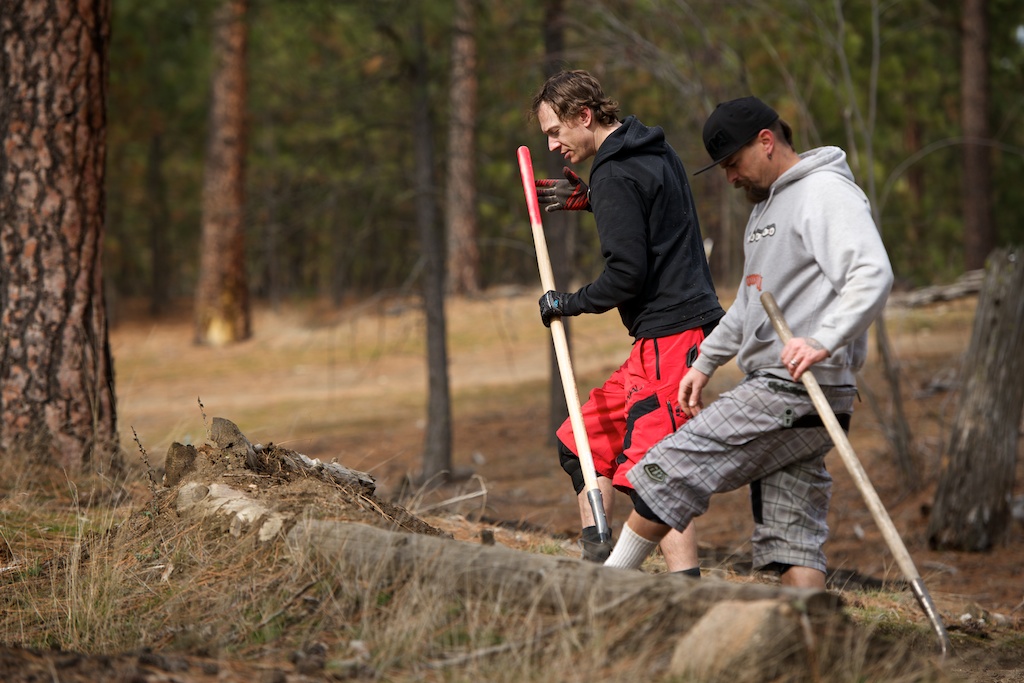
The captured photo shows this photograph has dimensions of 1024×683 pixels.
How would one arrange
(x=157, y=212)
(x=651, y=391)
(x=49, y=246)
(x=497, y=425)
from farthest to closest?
(x=157, y=212) < (x=497, y=425) < (x=49, y=246) < (x=651, y=391)

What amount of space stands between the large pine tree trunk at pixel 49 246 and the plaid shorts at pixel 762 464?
3902 millimetres

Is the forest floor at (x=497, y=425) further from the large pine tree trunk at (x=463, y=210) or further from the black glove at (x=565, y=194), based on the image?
the black glove at (x=565, y=194)

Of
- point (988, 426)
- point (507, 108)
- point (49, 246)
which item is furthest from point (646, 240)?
point (507, 108)

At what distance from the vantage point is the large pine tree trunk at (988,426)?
7.61m

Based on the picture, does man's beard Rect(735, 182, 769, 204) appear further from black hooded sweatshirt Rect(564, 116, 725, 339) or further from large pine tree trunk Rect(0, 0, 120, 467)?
large pine tree trunk Rect(0, 0, 120, 467)

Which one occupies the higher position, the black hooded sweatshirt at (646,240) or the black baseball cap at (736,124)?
the black baseball cap at (736,124)

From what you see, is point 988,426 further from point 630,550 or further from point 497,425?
point 497,425

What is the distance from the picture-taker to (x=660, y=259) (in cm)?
386

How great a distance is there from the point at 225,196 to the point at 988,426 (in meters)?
15.7

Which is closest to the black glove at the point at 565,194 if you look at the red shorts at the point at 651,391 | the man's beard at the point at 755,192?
the red shorts at the point at 651,391

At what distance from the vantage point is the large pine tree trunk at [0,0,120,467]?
616 cm

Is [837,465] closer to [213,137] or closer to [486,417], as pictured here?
[486,417]

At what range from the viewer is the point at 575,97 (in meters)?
3.90

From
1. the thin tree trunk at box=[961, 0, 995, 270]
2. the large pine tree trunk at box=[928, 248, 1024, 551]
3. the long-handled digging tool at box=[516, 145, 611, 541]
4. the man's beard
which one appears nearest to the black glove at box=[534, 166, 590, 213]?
the long-handled digging tool at box=[516, 145, 611, 541]
